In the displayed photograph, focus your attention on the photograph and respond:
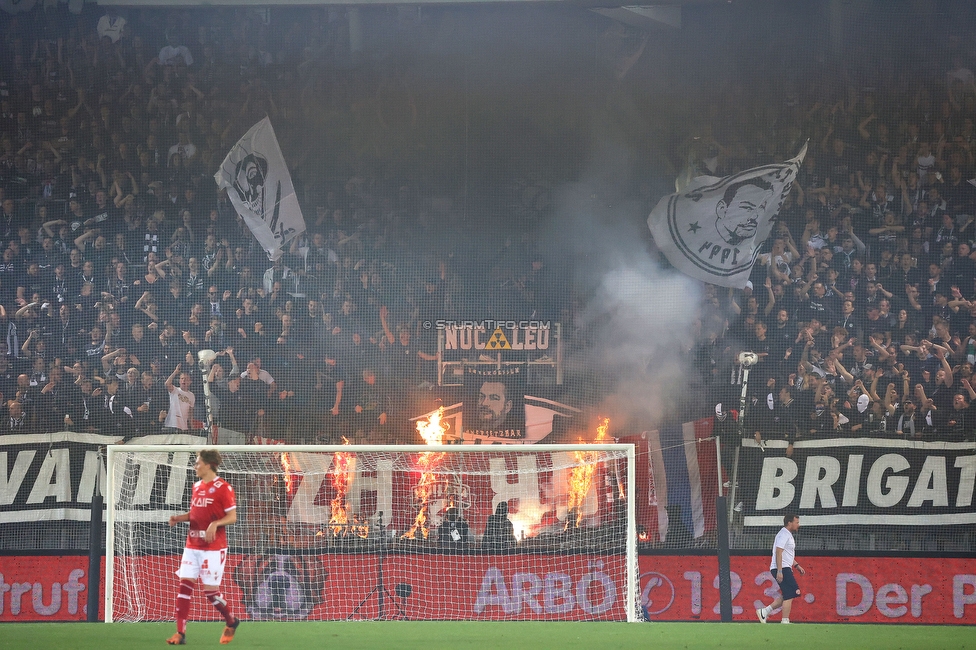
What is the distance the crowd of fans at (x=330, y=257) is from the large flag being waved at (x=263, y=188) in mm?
203

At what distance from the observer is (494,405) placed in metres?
11.2

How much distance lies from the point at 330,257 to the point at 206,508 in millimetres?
6536

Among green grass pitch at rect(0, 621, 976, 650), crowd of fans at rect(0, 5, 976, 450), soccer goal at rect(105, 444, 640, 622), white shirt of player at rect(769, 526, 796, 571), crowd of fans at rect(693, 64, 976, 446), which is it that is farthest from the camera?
crowd of fans at rect(0, 5, 976, 450)

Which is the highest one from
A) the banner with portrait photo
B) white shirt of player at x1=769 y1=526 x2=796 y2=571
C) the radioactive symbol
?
the radioactive symbol

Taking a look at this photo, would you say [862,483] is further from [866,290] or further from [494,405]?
[494,405]

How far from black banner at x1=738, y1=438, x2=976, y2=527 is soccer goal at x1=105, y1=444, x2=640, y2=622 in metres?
1.63

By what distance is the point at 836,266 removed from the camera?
38.0 ft

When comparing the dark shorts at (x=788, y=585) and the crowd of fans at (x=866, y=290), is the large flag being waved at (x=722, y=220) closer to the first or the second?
the crowd of fans at (x=866, y=290)

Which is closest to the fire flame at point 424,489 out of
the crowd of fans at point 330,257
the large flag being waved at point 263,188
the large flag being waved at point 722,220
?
the crowd of fans at point 330,257

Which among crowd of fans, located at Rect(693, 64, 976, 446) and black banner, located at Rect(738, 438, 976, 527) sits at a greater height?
crowd of fans, located at Rect(693, 64, 976, 446)

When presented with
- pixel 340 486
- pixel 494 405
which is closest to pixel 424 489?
pixel 340 486

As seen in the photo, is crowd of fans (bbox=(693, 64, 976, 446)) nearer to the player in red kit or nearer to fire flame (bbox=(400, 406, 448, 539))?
fire flame (bbox=(400, 406, 448, 539))

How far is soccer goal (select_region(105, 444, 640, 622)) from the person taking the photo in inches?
384

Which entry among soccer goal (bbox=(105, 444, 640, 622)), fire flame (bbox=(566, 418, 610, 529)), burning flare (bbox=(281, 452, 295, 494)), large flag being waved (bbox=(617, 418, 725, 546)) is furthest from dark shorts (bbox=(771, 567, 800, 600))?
burning flare (bbox=(281, 452, 295, 494))
